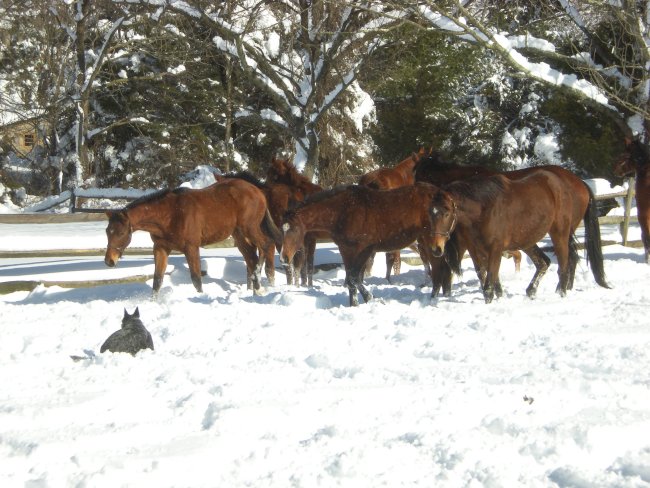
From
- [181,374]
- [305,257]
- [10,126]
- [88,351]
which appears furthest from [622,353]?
[10,126]

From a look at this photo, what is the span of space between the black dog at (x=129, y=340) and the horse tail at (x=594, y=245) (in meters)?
5.52

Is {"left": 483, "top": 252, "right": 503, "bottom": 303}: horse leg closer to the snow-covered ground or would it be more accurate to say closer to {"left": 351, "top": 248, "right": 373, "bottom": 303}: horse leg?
the snow-covered ground

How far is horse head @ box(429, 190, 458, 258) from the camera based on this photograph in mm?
8273

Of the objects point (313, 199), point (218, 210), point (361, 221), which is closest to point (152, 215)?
point (218, 210)

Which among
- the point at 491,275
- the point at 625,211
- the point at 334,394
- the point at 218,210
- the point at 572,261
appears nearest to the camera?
the point at 334,394

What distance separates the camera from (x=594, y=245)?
32.5 feet

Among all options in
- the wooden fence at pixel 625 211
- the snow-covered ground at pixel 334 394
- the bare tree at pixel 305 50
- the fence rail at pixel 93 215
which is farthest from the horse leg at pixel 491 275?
the bare tree at pixel 305 50

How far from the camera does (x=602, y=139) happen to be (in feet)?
76.5

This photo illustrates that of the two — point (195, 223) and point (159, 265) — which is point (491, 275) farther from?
point (159, 265)

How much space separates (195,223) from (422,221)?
321 cm

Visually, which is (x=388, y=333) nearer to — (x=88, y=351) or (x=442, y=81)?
(x=88, y=351)

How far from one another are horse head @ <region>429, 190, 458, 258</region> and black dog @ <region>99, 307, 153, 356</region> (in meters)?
3.07

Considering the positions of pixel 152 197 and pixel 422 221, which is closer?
pixel 422 221

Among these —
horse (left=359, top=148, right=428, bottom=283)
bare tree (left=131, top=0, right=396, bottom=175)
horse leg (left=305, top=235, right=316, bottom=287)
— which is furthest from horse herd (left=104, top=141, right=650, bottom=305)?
bare tree (left=131, top=0, right=396, bottom=175)
